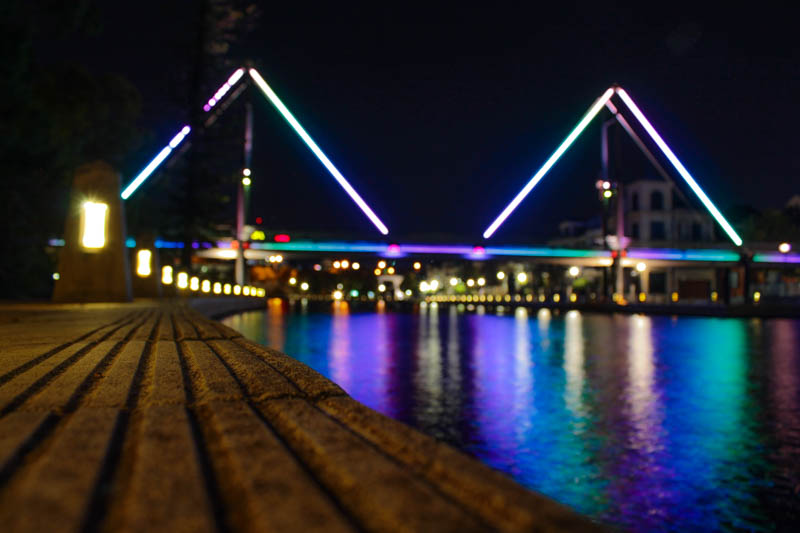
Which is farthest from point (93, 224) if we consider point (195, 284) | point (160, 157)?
point (160, 157)

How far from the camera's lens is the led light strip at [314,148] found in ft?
205

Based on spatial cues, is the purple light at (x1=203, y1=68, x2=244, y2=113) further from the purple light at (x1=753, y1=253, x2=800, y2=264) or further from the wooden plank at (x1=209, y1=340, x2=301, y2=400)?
the purple light at (x1=753, y1=253, x2=800, y2=264)

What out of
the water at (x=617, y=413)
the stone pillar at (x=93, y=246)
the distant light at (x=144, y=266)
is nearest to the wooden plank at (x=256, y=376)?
the water at (x=617, y=413)

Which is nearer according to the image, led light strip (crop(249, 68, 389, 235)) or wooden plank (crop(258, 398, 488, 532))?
wooden plank (crop(258, 398, 488, 532))

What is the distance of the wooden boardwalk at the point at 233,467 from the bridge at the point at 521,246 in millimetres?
53952

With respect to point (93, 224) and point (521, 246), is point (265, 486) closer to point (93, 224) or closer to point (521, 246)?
point (93, 224)

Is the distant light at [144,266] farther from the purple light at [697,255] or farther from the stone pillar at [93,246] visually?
the purple light at [697,255]

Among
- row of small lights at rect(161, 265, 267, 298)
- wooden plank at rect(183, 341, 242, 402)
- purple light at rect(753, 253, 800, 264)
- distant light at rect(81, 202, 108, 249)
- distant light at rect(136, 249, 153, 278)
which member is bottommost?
wooden plank at rect(183, 341, 242, 402)

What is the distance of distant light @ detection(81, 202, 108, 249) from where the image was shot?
23438 millimetres

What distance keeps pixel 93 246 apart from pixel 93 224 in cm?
64

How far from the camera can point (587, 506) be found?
23.6ft

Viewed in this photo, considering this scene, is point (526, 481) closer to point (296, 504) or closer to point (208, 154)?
point (296, 504)

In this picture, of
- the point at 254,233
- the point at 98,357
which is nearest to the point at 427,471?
the point at 98,357

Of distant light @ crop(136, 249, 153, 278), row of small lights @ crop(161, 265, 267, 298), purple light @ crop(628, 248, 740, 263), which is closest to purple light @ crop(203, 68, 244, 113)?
row of small lights @ crop(161, 265, 267, 298)
